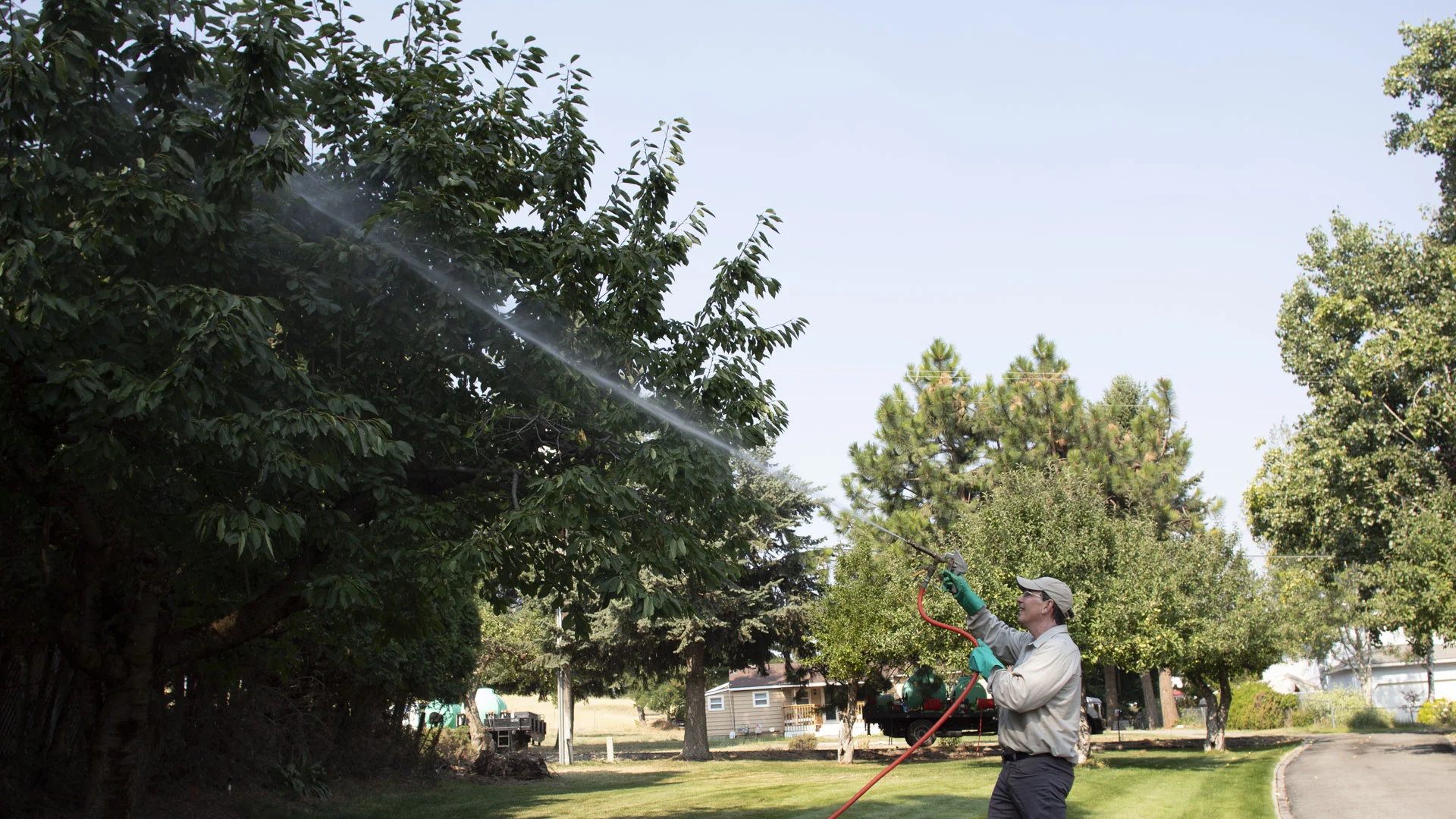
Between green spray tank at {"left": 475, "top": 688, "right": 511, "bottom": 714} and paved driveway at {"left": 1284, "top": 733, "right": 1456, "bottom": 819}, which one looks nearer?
paved driveway at {"left": 1284, "top": 733, "right": 1456, "bottom": 819}

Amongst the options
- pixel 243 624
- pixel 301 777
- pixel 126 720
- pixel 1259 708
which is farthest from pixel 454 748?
pixel 1259 708

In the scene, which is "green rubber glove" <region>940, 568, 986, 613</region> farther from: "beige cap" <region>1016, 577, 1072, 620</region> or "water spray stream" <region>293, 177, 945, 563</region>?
"water spray stream" <region>293, 177, 945, 563</region>

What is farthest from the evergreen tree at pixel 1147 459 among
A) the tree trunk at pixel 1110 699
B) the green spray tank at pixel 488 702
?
the green spray tank at pixel 488 702

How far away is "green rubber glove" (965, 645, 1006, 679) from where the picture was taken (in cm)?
562

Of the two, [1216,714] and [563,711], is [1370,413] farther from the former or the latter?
[563,711]

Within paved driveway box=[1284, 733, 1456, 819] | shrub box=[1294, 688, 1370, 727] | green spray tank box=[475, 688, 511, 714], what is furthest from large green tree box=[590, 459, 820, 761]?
shrub box=[1294, 688, 1370, 727]

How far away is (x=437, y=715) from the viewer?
26266mm

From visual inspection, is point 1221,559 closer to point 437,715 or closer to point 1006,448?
point 1006,448

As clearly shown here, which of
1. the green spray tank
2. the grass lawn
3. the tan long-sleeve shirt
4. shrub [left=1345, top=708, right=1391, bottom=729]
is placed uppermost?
the tan long-sleeve shirt

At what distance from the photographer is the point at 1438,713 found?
4769 cm

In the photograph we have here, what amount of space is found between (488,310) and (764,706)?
2473 inches

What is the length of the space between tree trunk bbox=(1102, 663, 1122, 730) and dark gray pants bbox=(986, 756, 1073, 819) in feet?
129

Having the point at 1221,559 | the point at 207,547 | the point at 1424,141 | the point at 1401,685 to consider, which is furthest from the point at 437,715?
the point at 1401,685

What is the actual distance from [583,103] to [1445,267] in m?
22.7
